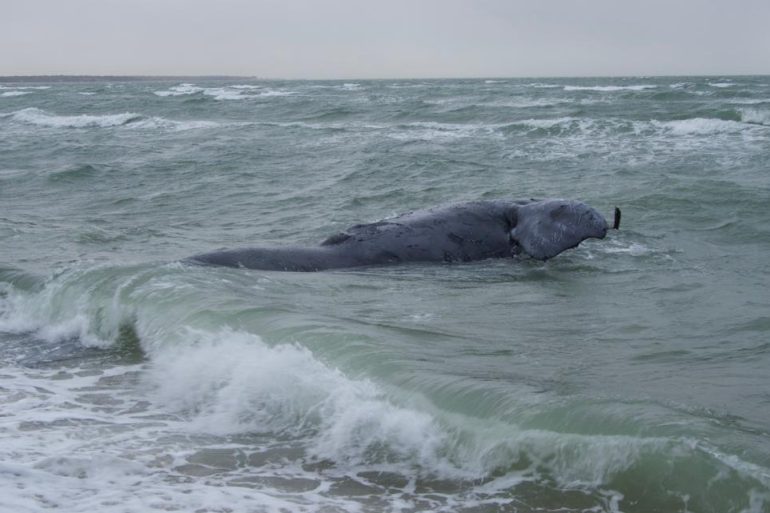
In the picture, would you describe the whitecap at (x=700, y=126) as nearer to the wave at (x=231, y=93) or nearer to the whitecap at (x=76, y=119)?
the whitecap at (x=76, y=119)

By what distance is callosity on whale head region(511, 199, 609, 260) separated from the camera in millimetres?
8523

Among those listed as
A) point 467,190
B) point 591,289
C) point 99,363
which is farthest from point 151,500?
point 467,190

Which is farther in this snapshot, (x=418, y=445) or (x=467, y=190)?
(x=467, y=190)

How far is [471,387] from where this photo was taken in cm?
538

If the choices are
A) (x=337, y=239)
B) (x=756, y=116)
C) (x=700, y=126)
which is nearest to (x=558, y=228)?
(x=337, y=239)

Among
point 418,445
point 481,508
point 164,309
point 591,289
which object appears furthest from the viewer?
point 591,289

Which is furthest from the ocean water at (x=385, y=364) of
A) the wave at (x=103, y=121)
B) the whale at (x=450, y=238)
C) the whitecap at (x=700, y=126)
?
the wave at (x=103, y=121)

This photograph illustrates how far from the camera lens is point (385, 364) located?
5840 millimetres

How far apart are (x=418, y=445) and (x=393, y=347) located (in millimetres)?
1370

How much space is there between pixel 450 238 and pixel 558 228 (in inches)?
40.8

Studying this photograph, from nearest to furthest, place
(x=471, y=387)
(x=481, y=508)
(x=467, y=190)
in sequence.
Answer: (x=481, y=508) < (x=471, y=387) < (x=467, y=190)

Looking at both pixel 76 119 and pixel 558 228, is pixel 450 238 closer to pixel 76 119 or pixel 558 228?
pixel 558 228

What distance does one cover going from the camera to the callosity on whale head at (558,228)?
8.52m

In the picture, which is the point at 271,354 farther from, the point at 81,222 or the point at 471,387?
the point at 81,222
